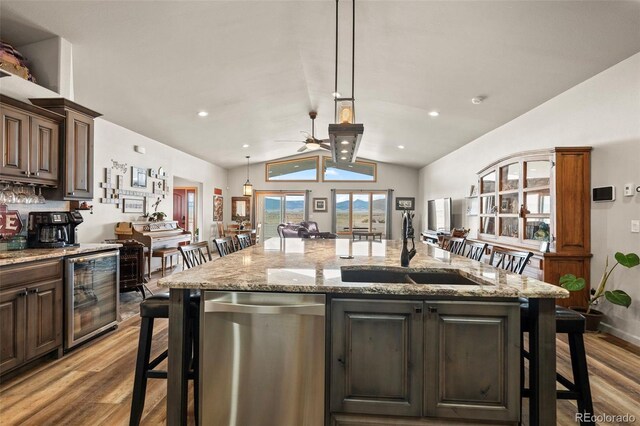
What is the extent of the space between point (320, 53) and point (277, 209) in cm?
742

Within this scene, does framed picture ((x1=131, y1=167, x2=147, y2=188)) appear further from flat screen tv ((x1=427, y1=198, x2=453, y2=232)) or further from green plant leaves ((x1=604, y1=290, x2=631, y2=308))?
green plant leaves ((x1=604, y1=290, x2=631, y2=308))

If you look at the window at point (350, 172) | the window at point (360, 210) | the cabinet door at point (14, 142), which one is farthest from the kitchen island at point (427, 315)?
the window at point (350, 172)

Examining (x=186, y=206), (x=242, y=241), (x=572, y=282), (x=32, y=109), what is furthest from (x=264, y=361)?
(x=186, y=206)

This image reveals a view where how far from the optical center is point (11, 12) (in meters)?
2.55

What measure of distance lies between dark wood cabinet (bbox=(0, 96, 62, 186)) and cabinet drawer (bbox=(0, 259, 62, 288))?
0.73 metres

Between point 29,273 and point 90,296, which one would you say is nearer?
point 29,273

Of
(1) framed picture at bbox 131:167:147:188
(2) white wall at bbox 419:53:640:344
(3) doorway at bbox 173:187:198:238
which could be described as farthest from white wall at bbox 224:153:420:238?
(2) white wall at bbox 419:53:640:344

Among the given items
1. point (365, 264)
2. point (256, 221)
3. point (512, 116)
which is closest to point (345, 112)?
point (365, 264)

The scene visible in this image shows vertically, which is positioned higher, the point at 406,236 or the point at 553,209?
the point at 553,209

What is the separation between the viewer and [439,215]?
7820mm

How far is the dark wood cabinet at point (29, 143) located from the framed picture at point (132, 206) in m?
2.76

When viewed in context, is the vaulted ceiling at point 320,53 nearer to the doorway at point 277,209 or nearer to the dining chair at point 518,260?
the dining chair at point 518,260

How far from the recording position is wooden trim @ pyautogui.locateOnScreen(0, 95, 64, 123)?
243cm

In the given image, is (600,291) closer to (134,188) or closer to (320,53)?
(320,53)
